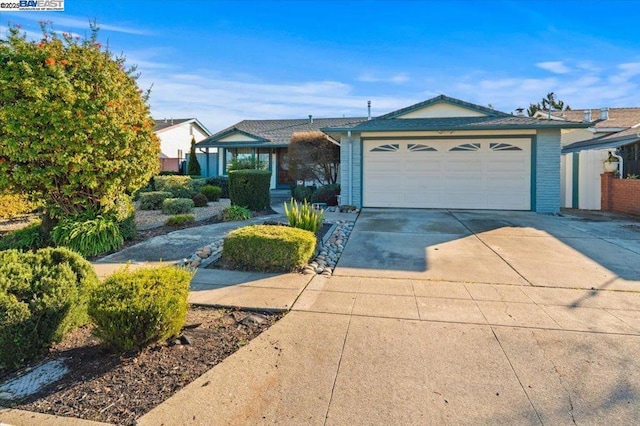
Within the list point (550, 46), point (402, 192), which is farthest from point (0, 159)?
point (550, 46)

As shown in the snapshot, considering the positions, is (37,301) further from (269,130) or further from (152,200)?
(269,130)

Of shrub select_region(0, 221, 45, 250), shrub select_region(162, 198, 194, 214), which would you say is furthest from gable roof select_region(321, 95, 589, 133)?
shrub select_region(0, 221, 45, 250)

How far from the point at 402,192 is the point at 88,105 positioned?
9557 millimetres

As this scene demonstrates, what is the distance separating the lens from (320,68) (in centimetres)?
1529

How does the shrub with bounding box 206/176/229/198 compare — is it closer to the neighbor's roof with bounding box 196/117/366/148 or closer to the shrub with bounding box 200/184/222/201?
the shrub with bounding box 200/184/222/201

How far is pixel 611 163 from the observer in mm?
12445

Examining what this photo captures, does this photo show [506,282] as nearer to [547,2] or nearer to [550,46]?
[547,2]

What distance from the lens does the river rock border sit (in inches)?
229

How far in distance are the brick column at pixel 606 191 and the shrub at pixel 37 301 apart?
15.2 m

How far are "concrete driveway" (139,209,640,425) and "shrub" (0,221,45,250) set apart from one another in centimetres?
598

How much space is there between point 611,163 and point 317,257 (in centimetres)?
1184

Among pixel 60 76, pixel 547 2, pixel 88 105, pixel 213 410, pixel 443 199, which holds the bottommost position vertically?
pixel 213 410

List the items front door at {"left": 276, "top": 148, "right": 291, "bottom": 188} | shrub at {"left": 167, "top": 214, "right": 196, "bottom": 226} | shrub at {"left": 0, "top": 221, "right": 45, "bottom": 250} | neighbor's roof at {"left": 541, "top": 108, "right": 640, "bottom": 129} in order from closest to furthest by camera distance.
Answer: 1. shrub at {"left": 0, "top": 221, "right": 45, "bottom": 250}
2. shrub at {"left": 167, "top": 214, "right": 196, "bottom": 226}
3. neighbor's roof at {"left": 541, "top": 108, "right": 640, "bottom": 129}
4. front door at {"left": 276, "top": 148, "right": 291, "bottom": 188}

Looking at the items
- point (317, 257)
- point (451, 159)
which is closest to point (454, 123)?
point (451, 159)
